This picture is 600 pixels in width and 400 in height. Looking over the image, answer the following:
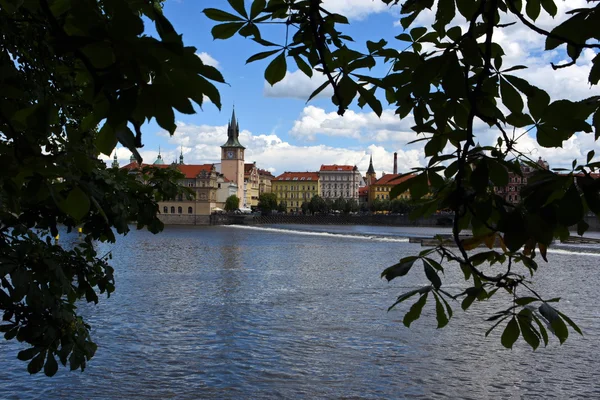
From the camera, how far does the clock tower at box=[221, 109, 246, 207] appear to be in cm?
14312

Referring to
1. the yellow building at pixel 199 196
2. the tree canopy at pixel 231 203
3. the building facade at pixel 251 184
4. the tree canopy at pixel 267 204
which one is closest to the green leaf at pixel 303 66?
the yellow building at pixel 199 196

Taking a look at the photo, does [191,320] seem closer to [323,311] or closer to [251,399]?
[323,311]

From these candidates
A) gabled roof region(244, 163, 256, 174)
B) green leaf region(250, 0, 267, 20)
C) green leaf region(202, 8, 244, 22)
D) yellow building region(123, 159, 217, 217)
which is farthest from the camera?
gabled roof region(244, 163, 256, 174)

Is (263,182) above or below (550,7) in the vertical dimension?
above

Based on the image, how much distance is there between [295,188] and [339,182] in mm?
10959

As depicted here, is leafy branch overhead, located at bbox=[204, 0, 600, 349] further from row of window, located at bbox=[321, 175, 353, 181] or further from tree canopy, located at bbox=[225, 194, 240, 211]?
row of window, located at bbox=[321, 175, 353, 181]

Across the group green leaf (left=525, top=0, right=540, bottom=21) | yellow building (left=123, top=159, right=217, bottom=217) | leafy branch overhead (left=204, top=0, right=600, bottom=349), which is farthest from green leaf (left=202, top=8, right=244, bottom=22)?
yellow building (left=123, top=159, right=217, bottom=217)

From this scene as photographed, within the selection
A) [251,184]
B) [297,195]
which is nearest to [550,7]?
[251,184]

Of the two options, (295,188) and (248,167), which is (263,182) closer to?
(248,167)

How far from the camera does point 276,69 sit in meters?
1.73

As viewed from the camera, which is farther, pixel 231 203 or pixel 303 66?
pixel 231 203

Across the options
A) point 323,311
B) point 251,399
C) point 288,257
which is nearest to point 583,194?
point 251,399

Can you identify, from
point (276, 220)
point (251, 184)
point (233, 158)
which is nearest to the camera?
point (276, 220)

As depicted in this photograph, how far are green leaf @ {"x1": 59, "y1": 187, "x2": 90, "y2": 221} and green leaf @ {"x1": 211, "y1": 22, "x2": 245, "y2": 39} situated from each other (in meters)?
0.52
